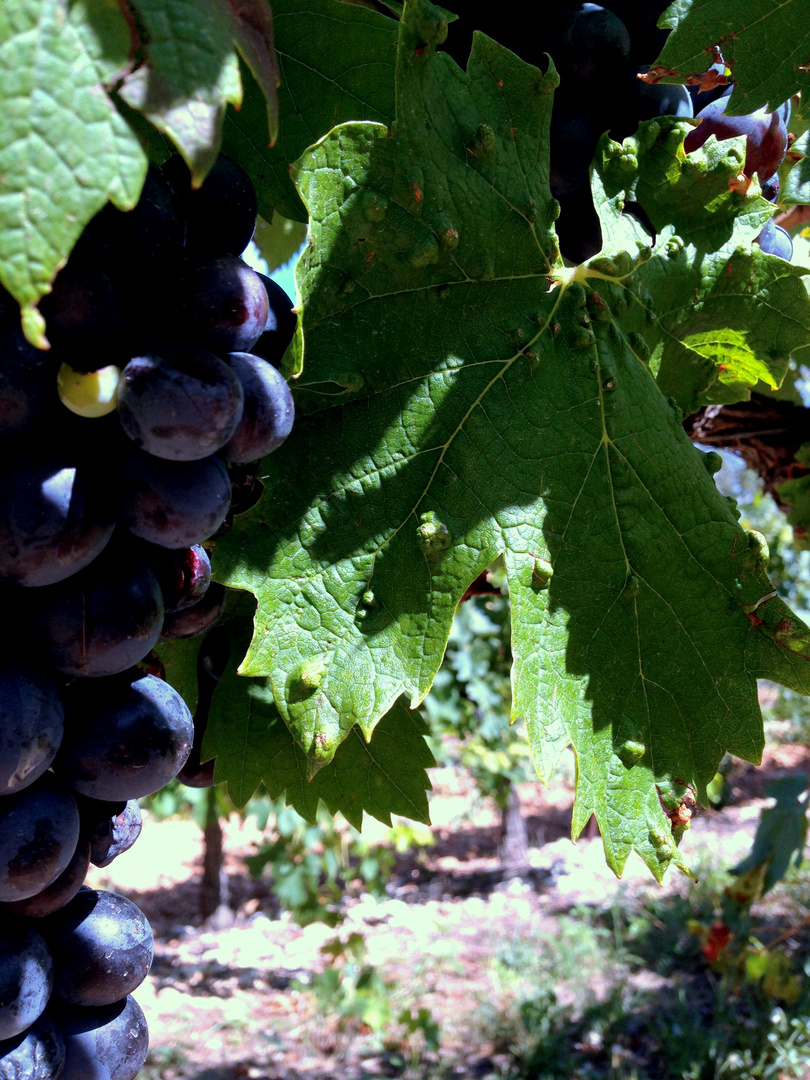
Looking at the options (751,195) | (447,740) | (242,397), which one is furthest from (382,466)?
(447,740)

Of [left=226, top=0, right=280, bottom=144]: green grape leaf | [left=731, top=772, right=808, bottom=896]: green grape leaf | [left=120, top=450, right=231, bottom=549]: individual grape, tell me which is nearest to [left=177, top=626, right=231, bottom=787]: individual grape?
[left=120, top=450, right=231, bottom=549]: individual grape

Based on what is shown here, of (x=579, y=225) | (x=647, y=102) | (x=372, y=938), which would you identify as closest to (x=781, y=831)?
(x=579, y=225)

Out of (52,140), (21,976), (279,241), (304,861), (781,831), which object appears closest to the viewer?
(52,140)

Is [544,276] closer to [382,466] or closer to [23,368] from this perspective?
[382,466]

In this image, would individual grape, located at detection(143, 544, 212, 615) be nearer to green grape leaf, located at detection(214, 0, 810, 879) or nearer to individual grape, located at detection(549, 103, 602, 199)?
green grape leaf, located at detection(214, 0, 810, 879)

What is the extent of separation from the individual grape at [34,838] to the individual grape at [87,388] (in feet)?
1.02

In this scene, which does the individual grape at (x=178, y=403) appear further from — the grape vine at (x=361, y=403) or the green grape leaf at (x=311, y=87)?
the green grape leaf at (x=311, y=87)

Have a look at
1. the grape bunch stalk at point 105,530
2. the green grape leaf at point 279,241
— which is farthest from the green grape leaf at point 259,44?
the green grape leaf at point 279,241

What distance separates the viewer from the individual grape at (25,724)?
0.69 metres

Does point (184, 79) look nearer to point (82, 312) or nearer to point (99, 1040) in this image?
point (82, 312)

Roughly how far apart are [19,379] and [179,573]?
0.24 metres

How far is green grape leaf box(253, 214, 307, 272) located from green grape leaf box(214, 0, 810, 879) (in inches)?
30.0

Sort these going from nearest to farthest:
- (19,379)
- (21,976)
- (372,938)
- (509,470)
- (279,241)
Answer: (19,379) → (21,976) → (509,470) → (279,241) → (372,938)

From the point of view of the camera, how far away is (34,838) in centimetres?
73
